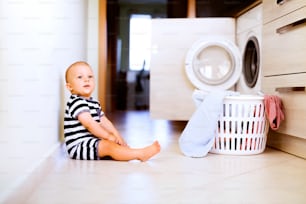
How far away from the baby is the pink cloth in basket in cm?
48

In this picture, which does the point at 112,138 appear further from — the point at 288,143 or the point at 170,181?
the point at 288,143

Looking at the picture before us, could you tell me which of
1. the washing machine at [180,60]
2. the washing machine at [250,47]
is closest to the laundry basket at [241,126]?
the washing machine at [250,47]

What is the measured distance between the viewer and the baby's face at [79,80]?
1379 mm

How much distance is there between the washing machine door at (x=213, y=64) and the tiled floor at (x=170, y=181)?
0.90 meters

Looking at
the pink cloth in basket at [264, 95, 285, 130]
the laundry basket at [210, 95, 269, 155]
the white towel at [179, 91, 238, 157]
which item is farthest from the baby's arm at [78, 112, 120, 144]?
the pink cloth in basket at [264, 95, 285, 130]

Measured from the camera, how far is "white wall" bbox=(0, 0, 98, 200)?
810mm

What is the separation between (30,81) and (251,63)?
59.3 inches

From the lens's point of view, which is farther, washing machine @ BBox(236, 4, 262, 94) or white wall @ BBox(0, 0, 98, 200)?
washing machine @ BBox(236, 4, 262, 94)

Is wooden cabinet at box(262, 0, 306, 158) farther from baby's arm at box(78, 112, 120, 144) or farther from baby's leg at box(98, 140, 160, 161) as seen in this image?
baby's arm at box(78, 112, 120, 144)

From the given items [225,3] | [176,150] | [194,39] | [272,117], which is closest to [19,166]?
[176,150]

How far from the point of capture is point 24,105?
0.95 meters

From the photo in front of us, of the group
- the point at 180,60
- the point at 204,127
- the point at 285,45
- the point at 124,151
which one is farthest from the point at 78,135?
the point at 180,60

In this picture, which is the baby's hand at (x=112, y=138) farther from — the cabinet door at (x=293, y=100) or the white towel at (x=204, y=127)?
the cabinet door at (x=293, y=100)

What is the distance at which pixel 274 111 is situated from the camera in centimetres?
143
